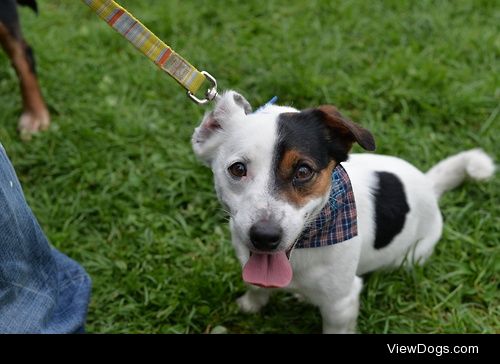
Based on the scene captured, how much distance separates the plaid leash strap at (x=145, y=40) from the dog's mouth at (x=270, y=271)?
729mm

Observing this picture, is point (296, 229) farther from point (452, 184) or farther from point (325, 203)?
point (452, 184)

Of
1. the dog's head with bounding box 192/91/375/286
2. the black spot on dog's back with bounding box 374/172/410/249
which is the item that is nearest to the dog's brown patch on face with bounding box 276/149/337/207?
the dog's head with bounding box 192/91/375/286

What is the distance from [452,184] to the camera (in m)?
3.81

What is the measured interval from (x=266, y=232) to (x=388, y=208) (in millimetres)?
930

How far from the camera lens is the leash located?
102 inches

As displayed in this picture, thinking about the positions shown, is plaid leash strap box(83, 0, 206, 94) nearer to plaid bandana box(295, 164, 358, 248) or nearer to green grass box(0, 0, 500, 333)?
plaid bandana box(295, 164, 358, 248)

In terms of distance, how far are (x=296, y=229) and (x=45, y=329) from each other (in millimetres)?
1222

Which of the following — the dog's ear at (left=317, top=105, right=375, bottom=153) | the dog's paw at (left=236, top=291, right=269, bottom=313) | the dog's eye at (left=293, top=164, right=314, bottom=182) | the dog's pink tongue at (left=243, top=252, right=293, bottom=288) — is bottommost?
the dog's paw at (left=236, top=291, right=269, bottom=313)

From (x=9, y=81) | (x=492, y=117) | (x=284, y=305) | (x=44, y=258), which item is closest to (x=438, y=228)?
(x=284, y=305)

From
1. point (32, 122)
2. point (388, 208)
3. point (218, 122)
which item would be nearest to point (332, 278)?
point (388, 208)

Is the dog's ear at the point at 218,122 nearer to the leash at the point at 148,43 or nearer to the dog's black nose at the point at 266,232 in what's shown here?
the leash at the point at 148,43

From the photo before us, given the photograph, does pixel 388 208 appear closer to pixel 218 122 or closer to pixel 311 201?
pixel 311 201

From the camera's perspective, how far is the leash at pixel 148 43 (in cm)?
259

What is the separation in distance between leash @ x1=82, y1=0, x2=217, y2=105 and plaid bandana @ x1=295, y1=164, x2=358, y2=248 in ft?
2.09
